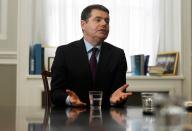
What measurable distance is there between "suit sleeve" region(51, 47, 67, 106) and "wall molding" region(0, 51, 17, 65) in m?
1.19

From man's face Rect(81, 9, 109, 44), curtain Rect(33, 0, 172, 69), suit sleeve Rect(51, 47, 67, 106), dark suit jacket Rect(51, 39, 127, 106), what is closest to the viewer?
suit sleeve Rect(51, 47, 67, 106)

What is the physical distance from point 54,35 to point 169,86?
123cm

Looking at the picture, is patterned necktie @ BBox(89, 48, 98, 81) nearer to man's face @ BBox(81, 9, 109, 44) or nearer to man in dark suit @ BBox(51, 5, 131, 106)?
man in dark suit @ BBox(51, 5, 131, 106)

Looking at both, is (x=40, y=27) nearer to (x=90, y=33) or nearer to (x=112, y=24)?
(x=112, y=24)

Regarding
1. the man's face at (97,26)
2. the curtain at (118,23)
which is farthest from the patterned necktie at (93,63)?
the curtain at (118,23)

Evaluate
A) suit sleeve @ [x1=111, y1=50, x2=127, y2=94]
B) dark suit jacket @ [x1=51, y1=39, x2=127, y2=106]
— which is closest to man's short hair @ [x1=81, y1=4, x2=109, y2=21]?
dark suit jacket @ [x1=51, y1=39, x2=127, y2=106]

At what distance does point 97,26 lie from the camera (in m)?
2.12

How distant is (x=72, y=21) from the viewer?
334 cm

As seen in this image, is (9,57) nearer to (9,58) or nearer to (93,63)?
(9,58)

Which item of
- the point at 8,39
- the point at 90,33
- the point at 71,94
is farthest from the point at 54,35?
the point at 71,94

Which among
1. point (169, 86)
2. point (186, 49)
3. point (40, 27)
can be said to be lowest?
point (169, 86)

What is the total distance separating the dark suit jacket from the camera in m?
1.99

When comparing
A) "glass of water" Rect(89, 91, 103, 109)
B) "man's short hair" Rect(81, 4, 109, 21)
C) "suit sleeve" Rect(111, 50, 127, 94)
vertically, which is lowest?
"glass of water" Rect(89, 91, 103, 109)

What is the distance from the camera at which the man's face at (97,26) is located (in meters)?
2.10
